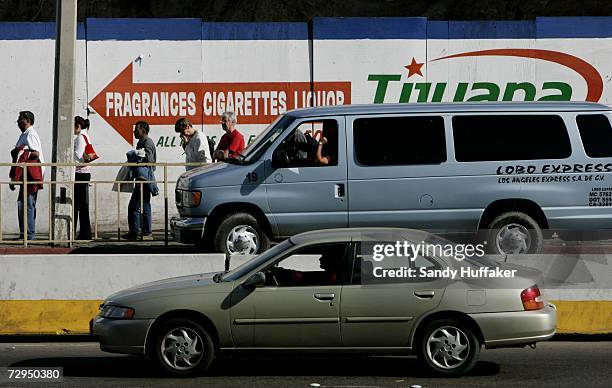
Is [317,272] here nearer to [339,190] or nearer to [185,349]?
[185,349]

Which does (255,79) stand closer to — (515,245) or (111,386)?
(515,245)

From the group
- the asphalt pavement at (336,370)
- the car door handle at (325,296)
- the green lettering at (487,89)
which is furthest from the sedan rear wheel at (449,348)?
the green lettering at (487,89)

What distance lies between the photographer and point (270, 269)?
9.80 meters

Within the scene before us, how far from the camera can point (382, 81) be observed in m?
20.0

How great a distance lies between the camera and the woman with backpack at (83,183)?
1565cm

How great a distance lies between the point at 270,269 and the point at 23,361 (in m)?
2.59

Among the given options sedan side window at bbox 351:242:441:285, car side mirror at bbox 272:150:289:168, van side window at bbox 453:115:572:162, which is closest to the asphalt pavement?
sedan side window at bbox 351:242:441:285

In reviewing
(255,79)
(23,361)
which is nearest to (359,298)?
(23,361)

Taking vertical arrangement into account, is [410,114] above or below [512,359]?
above

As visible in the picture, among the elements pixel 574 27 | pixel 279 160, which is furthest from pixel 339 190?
pixel 574 27

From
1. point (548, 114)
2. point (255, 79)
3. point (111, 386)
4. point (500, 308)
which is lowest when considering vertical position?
point (111, 386)

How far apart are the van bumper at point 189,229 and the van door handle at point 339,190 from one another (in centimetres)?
160

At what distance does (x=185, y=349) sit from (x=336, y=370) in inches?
54.0

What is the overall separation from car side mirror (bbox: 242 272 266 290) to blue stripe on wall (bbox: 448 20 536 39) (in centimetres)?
1124
